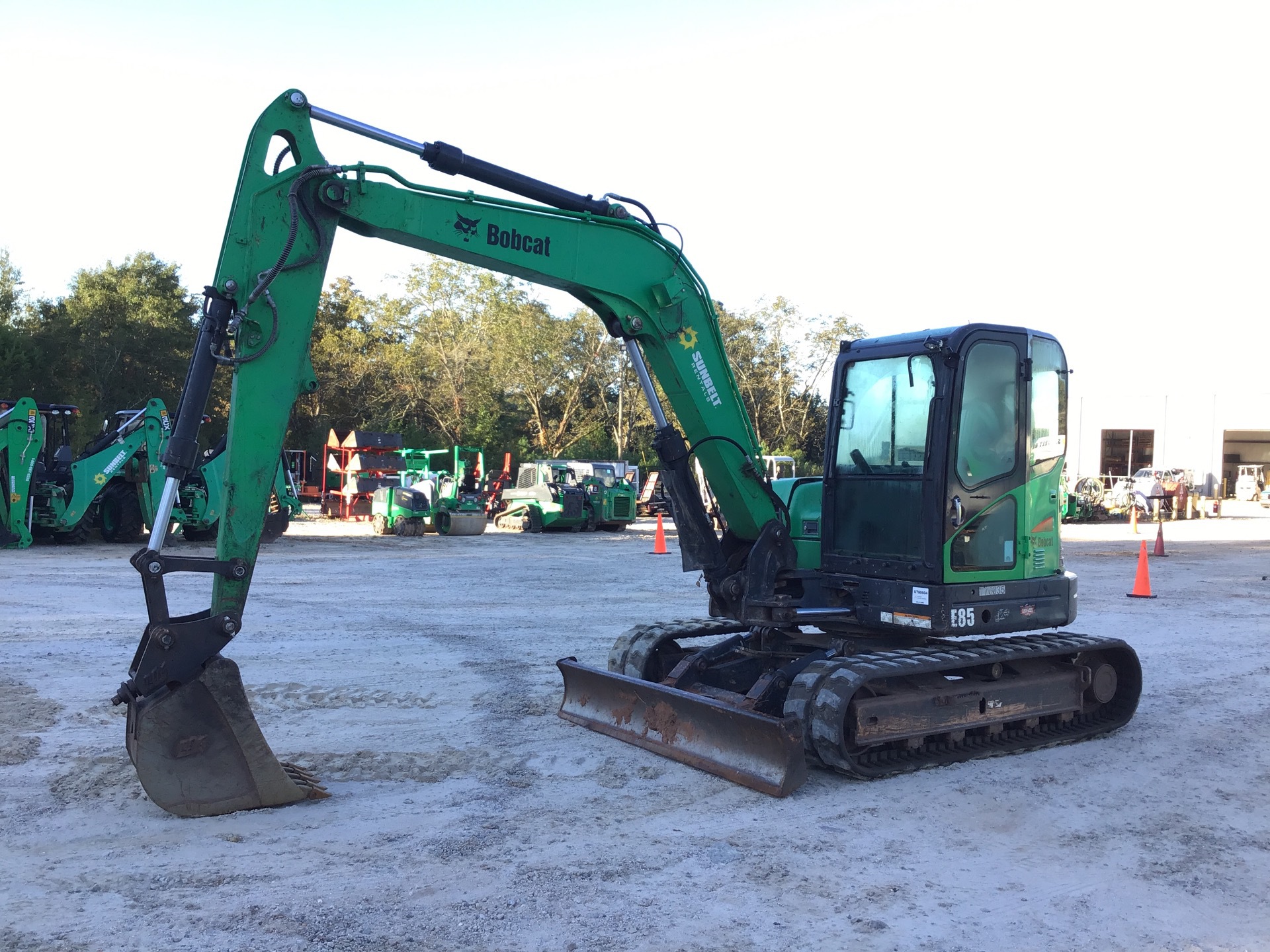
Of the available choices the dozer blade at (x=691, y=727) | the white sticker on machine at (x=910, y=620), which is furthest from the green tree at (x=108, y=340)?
the white sticker on machine at (x=910, y=620)

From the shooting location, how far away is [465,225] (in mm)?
5988

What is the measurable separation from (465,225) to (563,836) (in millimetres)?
3291

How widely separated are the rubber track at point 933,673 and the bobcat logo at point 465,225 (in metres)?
3.22

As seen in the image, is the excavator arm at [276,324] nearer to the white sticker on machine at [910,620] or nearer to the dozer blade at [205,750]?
the dozer blade at [205,750]

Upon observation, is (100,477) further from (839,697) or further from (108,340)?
(108,340)

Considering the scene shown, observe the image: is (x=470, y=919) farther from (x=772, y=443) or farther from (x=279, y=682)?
(x=772, y=443)

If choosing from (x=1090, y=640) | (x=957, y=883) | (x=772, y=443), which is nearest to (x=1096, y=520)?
(x=772, y=443)

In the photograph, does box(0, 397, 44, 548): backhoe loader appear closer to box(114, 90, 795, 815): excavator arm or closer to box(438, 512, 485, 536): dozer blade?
box(438, 512, 485, 536): dozer blade

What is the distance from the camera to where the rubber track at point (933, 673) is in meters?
6.14

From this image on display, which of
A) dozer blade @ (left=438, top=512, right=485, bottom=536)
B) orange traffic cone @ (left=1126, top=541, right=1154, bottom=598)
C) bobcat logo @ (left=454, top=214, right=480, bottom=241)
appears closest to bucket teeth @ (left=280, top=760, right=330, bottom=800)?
bobcat logo @ (left=454, top=214, right=480, bottom=241)

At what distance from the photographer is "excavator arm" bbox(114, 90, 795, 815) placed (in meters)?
5.16

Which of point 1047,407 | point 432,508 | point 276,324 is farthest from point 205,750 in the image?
point 432,508

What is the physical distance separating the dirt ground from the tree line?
33.2 m

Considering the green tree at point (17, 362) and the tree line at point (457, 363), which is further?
the tree line at point (457, 363)
